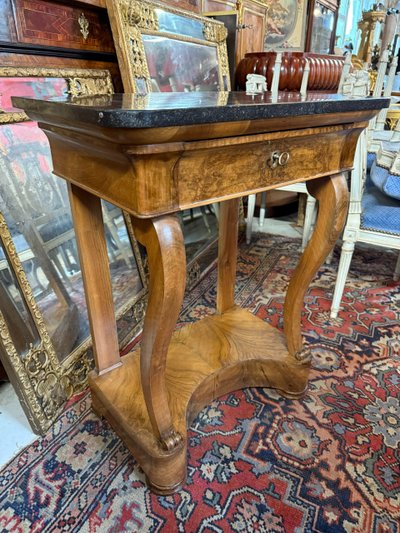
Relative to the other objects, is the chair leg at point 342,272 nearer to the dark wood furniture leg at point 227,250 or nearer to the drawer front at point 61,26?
the dark wood furniture leg at point 227,250

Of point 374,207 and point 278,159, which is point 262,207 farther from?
point 278,159

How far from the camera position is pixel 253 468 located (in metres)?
1.01

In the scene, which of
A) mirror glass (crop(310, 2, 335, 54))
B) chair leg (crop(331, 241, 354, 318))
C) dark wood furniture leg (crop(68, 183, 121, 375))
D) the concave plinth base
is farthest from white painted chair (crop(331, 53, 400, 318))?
mirror glass (crop(310, 2, 335, 54))

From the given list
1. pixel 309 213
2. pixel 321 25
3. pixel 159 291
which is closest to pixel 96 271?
pixel 159 291

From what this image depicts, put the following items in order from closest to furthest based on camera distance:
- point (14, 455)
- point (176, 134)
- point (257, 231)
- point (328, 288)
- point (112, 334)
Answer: point (176, 134) < point (14, 455) < point (112, 334) < point (328, 288) < point (257, 231)

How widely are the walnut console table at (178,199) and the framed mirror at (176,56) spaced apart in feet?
2.00

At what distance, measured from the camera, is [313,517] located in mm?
891

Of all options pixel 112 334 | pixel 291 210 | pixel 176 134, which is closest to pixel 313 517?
pixel 112 334

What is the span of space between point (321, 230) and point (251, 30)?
2.05m

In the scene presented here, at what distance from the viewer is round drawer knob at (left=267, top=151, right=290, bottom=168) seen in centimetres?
78

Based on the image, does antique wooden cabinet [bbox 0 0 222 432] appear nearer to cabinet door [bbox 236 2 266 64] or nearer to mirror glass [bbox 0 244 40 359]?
mirror glass [bbox 0 244 40 359]

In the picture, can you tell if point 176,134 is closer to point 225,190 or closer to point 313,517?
point 225,190

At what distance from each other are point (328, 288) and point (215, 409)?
1025 millimetres

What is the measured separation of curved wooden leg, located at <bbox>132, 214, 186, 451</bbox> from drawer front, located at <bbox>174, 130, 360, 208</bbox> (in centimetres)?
7
